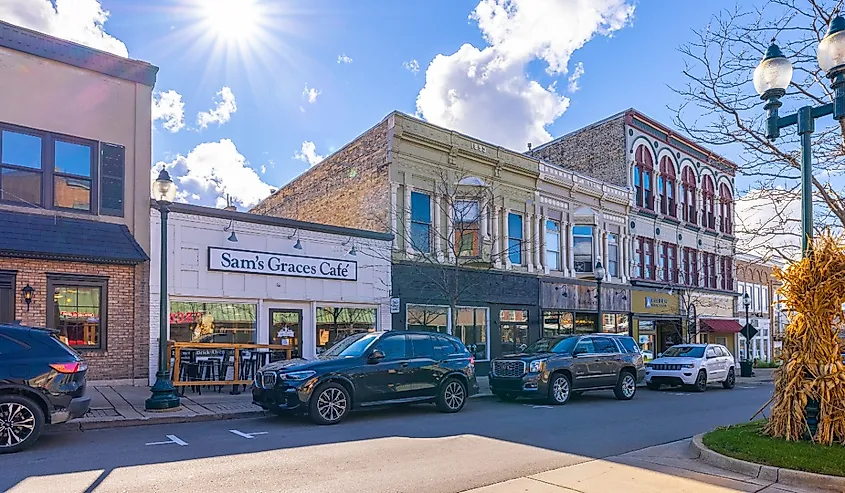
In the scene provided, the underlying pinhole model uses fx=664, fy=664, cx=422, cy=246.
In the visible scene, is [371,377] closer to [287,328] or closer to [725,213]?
[287,328]

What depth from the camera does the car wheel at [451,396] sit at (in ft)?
45.1

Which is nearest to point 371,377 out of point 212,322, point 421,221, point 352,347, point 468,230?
point 352,347

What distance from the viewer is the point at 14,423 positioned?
8.86 m

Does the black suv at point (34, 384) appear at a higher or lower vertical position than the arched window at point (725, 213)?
lower

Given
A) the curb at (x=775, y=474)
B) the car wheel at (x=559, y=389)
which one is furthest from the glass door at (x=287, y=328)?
the curb at (x=775, y=474)

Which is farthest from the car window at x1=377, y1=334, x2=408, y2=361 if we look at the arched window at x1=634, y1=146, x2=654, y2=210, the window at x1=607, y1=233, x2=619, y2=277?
the arched window at x1=634, y1=146, x2=654, y2=210

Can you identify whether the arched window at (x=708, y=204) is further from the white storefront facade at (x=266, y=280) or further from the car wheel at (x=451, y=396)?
the car wheel at (x=451, y=396)

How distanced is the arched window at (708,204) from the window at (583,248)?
473 inches

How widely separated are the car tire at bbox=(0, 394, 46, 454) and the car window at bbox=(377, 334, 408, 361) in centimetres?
600

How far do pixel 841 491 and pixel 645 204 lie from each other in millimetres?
26911

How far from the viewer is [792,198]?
11.9 m

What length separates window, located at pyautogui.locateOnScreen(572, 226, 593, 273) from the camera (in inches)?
1133

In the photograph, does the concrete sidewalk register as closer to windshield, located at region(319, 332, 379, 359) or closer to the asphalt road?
the asphalt road

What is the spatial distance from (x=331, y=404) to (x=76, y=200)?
27.7 ft
